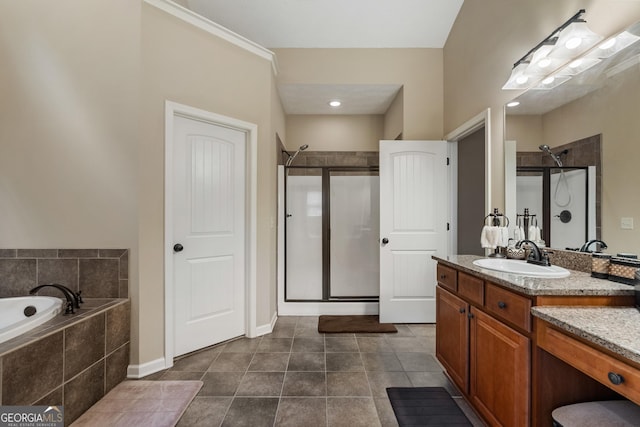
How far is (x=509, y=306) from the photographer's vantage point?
124cm

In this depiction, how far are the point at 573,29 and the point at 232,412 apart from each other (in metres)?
2.91

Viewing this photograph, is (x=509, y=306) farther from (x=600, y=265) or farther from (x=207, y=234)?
(x=207, y=234)

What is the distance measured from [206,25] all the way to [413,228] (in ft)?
8.97

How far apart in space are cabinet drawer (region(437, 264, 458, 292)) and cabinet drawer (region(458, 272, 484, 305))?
0.06 meters

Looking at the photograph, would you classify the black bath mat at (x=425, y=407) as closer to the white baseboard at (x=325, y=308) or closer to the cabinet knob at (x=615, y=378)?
the cabinet knob at (x=615, y=378)

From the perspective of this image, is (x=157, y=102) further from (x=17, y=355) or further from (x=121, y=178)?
(x=17, y=355)

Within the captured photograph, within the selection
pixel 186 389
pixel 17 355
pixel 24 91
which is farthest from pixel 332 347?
pixel 24 91

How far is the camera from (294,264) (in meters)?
3.25

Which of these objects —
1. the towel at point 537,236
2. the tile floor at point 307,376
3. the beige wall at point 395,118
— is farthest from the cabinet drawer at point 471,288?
the beige wall at point 395,118

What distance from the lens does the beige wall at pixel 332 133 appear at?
3873mm

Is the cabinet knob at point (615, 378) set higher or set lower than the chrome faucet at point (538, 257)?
lower

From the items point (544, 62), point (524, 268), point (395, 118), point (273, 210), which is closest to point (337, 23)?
point (395, 118)

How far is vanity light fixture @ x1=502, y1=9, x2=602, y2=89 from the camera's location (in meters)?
1.41

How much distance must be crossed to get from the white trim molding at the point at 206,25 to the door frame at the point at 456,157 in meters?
2.02
